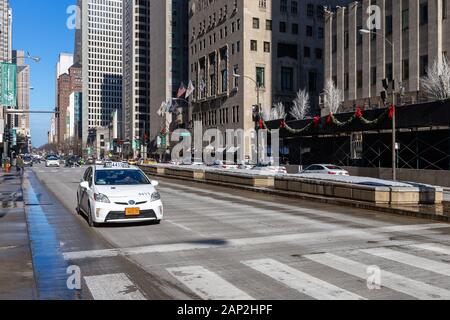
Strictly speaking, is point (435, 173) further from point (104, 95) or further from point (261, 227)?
point (104, 95)

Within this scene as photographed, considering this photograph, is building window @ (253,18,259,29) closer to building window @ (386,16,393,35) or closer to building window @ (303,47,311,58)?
building window @ (303,47,311,58)

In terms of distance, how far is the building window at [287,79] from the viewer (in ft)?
284

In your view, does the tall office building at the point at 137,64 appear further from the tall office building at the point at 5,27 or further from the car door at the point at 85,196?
the car door at the point at 85,196

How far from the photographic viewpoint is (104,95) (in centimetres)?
19825

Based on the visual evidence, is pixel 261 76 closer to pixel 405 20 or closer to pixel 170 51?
pixel 405 20

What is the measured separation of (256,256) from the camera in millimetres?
9500

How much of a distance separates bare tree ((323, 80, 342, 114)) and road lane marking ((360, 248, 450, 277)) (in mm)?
43443

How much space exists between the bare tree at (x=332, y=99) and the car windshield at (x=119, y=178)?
131 ft

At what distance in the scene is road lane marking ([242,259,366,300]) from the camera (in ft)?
22.2

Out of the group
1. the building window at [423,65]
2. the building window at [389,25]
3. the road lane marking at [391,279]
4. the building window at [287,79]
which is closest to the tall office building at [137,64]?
the building window at [287,79]

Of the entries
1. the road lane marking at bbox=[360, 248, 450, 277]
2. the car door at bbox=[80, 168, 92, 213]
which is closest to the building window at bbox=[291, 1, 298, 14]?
the car door at bbox=[80, 168, 92, 213]

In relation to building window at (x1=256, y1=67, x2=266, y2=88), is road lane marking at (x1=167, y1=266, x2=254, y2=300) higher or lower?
lower

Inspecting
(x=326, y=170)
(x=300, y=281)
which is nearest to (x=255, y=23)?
(x=326, y=170)

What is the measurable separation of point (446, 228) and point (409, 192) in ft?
15.8
